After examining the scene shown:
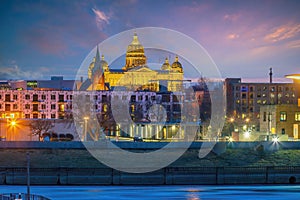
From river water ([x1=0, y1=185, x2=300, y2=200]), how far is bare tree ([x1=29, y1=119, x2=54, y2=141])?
20.1 meters

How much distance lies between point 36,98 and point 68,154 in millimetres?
42201

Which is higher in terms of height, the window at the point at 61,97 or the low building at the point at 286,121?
the window at the point at 61,97

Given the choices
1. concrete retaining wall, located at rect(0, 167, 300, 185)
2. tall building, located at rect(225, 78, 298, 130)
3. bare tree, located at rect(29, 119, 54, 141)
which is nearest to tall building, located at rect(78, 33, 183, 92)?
tall building, located at rect(225, 78, 298, 130)

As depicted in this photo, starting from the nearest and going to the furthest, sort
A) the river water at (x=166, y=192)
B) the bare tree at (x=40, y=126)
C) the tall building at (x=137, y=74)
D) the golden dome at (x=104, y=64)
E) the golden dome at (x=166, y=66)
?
the river water at (x=166, y=192) → the bare tree at (x=40, y=126) → the tall building at (x=137, y=74) → the golden dome at (x=166, y=66) → the golden dome at (x=104, y=64)

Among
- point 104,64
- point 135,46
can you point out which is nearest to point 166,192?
point 104,64

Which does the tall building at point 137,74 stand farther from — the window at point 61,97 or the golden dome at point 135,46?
the window at point 61,97

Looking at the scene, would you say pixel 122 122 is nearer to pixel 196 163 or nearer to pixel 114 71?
pixel 196 163

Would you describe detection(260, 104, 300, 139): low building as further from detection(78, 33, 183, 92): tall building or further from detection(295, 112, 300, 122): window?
detection(78, 33, 183, 92): tall building

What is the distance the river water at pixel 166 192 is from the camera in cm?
2769

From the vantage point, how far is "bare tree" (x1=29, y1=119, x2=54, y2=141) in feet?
168

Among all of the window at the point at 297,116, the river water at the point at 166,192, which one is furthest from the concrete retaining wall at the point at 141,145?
the window at the point at 297,116

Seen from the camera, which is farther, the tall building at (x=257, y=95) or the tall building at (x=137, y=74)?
the tall building at (x=137, y=74)

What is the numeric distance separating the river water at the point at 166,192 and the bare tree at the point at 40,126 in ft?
65.9

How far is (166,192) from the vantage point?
29.5 meters
